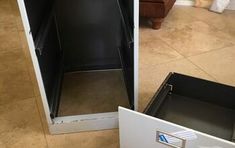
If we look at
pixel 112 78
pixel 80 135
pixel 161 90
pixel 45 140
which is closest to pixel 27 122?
pixel 45 140

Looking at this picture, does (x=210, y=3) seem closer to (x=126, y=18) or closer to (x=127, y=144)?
(x=126, y=18)

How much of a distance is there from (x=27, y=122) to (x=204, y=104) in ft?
2.57

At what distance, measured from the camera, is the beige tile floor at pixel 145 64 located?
1175mm

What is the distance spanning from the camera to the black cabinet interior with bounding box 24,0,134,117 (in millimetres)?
1354

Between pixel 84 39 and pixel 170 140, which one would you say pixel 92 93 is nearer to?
pixel 84 39

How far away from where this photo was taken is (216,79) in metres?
1.49

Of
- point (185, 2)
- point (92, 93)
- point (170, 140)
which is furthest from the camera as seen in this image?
point (185, 2)

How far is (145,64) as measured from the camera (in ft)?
5.46

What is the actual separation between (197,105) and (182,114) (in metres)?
0.08

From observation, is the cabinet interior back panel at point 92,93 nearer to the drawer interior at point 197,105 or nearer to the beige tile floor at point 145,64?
the beige tile floor at point 145,64

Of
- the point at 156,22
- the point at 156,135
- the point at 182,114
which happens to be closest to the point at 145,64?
the point at 156,22

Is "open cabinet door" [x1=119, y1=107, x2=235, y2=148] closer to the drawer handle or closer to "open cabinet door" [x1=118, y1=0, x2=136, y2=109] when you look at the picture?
the drawer handle

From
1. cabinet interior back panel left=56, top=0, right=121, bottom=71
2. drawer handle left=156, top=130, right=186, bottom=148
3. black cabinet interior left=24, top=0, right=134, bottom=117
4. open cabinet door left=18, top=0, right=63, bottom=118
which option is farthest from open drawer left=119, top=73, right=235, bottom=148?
cabinet interior back panel left=56, top=0, right=121, bottom=71

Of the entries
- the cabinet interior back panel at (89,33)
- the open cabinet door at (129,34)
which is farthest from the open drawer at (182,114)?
the cabinet interior back panel at (89,33)
